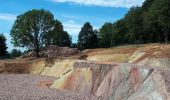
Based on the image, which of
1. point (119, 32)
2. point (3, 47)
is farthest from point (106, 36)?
point (3, 47)

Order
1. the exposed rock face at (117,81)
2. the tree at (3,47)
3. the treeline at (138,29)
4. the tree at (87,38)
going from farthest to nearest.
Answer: the tree at (87,38)
the tree at (3,47)
the treeline at (138,29)
the exposed rock face at (117,81)

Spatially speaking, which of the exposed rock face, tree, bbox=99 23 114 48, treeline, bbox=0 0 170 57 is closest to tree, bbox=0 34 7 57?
treeline, bbox=0 0 170 57

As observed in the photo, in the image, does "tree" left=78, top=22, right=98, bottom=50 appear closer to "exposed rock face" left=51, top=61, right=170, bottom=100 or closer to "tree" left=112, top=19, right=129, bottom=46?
"tree" left=112, top=19, right=129, bottom=46

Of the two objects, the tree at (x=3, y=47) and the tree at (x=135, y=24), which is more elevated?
the tree at (x=135, y=24)

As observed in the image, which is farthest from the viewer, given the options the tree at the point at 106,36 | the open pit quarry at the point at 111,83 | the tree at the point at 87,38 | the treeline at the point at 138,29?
the tree at the point at 106,36

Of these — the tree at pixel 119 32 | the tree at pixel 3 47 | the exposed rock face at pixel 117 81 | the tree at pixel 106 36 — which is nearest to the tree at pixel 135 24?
the tree at pixel 119 32

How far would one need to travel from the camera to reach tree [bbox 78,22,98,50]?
145 m

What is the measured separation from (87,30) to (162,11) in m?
54.4

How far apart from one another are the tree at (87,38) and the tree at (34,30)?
28581mm

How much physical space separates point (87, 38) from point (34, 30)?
31608mm

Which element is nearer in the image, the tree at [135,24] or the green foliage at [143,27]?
the green foliage at [143,27]

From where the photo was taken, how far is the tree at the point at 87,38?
14500 cm

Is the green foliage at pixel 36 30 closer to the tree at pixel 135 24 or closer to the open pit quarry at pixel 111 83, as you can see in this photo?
the tree at pixel 135 24

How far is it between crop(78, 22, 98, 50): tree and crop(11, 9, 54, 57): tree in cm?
2858
